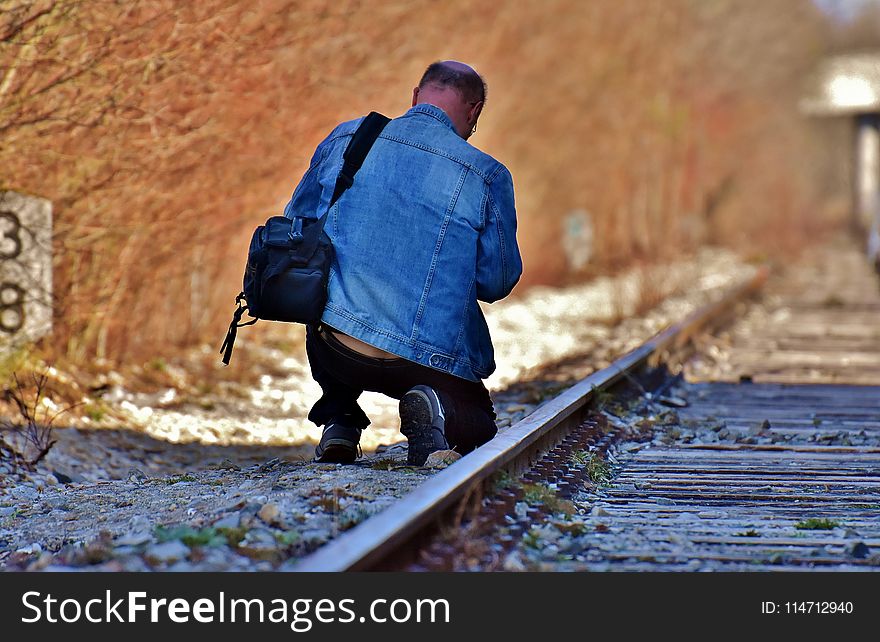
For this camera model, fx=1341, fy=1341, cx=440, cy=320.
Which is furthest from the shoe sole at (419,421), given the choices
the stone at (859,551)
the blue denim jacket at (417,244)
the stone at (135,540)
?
the stone at (859,551)

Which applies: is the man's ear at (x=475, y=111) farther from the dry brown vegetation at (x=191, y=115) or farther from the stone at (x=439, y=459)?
the dry brown vegetation at (x=191, y=115)

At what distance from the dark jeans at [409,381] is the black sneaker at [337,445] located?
0.18 m

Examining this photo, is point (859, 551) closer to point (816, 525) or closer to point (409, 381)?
point (816, 525)

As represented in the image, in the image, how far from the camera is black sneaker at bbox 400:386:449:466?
4941 mm

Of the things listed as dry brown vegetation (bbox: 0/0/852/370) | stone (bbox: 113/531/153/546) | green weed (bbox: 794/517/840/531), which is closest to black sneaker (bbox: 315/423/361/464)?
stone (bbox: 113/531/153/546)

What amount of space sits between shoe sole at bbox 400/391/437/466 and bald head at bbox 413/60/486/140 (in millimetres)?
1041

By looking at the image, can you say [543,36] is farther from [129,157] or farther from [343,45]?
[129,157]

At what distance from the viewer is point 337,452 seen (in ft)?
17.6

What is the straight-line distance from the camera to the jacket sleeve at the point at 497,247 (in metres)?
5.06

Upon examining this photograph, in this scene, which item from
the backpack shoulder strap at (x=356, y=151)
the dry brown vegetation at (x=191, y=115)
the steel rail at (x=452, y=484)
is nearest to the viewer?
the steel rail at (x=452, y=484)

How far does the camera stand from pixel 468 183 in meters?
5.00
